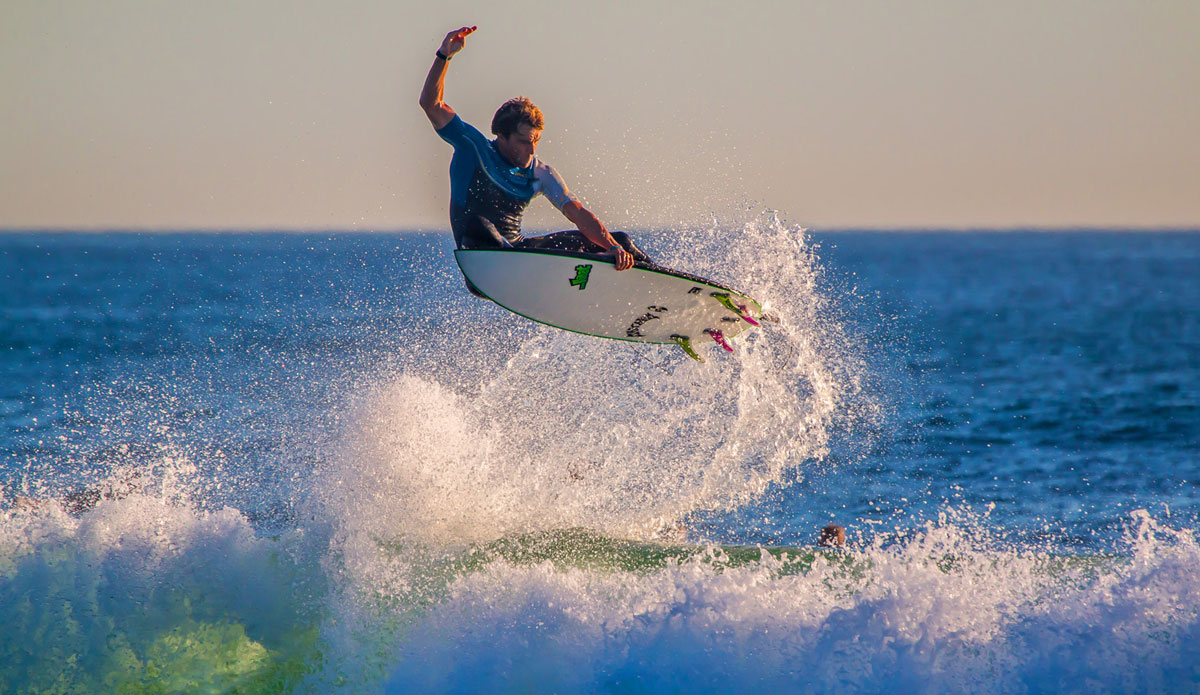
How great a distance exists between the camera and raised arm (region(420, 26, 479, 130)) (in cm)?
637

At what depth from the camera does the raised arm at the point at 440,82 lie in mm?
6367

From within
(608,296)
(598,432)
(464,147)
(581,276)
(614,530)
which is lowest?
(614,530)

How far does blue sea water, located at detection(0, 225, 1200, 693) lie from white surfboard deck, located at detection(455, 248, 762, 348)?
1.00 meters

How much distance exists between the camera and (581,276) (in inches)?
291

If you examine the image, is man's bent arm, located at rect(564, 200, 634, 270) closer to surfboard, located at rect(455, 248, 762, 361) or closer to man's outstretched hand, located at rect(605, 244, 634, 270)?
man's outstretched hand, located at rect(605, 244, 634, 270)

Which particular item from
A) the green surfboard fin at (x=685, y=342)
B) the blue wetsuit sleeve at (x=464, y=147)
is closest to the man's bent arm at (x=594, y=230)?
the blue wetsuit sleeve at (x=464, y=147)

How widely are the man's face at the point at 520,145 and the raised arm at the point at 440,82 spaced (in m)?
0.43

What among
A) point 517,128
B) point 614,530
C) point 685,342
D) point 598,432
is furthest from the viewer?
point 598,432

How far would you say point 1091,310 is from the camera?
3841cm

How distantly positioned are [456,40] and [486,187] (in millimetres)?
1122

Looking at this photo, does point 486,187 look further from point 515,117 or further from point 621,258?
point 621,258

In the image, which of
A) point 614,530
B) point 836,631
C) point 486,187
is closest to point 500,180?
point 486,187

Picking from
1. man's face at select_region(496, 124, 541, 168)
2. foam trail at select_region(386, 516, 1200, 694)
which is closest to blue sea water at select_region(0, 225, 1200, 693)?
foam trail at select_region(386, 516, 1200, 694)

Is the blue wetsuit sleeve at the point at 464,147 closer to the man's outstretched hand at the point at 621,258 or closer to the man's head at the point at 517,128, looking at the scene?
the man's head at the point at 517,128
